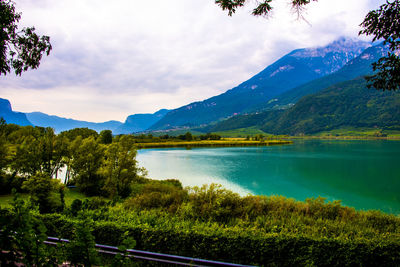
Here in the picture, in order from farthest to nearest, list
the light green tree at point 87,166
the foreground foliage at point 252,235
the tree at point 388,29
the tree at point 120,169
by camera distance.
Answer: the light green tree at point 87,166 → the tree at point 120,169 → the foreground foliage at point 252,235 → the tree at point 388,29

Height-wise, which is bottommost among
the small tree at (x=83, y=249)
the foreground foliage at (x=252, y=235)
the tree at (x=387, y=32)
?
the foreground foliage at (x=252, y=235)

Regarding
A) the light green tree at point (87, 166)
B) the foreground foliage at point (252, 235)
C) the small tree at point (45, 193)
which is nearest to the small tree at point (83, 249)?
the foreground foliage at point (252, 235)

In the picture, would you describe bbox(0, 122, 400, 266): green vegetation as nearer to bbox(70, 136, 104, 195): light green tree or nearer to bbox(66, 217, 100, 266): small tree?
bbox(66, 217, 100, 266): small tree

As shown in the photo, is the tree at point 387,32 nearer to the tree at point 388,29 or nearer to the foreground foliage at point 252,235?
the tree at point 388,29

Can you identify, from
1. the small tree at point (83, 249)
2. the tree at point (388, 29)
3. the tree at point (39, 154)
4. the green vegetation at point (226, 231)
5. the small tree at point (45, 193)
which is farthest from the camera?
the tree at point (39, 154)

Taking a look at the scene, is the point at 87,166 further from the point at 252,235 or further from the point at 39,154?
the point at 252,235

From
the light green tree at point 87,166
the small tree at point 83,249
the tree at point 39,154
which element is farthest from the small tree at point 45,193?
the small tree at point 83,249

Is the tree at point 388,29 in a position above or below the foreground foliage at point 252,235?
above

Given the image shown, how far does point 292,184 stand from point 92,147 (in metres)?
26.0

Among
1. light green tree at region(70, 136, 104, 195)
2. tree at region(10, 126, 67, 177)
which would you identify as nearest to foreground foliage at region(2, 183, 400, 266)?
light green tree at region(70, 136, 104, 195)

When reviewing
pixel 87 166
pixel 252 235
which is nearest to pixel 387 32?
pixel 252 235

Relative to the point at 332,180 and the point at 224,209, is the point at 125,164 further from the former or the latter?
the point at 332,180

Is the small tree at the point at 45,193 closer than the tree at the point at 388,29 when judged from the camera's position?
No

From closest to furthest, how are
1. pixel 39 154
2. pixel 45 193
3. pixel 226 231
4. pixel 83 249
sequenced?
pixel 83 249 → pixel 226 231 → pixel 45 193 → pixel 39 154
